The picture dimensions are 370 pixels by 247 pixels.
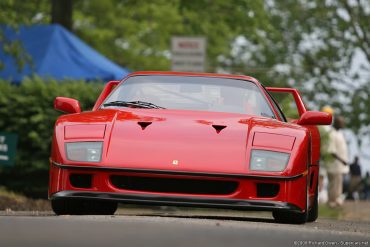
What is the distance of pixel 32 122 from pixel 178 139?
8.75 meters

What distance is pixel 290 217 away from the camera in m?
9.34

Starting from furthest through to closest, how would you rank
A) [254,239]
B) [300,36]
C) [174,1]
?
[300,36] < [174,1] < [254,239]

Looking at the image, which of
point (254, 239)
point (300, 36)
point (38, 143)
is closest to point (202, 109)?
point (254, 239)

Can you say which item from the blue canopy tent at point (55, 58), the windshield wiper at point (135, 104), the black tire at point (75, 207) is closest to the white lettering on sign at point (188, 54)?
the blue canopy tent at point (55, 58)

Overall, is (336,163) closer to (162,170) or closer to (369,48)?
(162,170)

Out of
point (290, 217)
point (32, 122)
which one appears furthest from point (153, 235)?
point (32, 122)

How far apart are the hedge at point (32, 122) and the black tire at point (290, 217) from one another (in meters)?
8.09

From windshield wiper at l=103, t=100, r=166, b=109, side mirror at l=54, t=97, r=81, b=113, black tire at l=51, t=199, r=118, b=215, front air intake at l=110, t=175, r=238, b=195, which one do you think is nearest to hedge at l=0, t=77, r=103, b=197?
side mirror at l=54, t=97, r=81, b=113

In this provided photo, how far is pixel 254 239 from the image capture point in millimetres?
6781

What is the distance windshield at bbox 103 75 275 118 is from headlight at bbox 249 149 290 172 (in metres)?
1.12

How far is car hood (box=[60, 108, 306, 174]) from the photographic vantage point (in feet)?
28.3

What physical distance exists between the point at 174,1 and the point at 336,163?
6980 millimetres

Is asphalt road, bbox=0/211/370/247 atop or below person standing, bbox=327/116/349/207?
atop

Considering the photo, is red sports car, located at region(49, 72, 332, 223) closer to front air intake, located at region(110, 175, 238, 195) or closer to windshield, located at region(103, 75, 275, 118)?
front air intake, located at region(110, 175, 238, 195)
